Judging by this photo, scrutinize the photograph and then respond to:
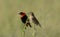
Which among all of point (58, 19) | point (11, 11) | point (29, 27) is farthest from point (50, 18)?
point (29, 27)

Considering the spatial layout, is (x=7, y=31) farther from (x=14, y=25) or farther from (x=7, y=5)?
(x=7, y=5)

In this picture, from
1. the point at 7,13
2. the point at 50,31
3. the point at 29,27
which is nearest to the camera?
the point at 29,27

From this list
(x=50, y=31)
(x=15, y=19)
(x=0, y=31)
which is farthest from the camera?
(x=15, y=19)

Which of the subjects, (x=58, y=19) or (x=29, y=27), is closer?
(x=29, y=27)

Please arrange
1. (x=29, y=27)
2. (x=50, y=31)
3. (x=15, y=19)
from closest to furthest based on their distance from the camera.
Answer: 1. (x=29, y=27)
2. (x=50, y=31)
3. (x=15, y=19)

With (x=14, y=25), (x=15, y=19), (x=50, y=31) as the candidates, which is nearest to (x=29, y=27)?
(x=50, y=31)

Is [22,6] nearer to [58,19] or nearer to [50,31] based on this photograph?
[58,19]
